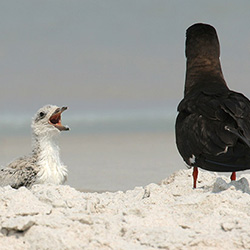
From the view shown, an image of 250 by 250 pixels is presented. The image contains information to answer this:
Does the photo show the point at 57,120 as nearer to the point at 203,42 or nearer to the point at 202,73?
the point at 202,73

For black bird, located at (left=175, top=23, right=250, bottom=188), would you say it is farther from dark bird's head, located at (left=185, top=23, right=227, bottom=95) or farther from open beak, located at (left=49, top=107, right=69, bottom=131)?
open beak, located at (left=49, top=107, right=69, bottom=131)

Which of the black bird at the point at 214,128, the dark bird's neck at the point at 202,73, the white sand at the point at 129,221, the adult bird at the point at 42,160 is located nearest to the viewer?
the white sand at the point at 129,221

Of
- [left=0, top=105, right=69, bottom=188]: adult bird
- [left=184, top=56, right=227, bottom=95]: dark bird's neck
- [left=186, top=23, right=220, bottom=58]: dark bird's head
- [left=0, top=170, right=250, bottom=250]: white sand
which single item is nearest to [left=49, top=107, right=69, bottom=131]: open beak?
[left=0, top=105, right=69, bottom=188]: adult bird

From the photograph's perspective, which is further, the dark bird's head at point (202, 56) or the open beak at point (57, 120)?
the open beak at point (57, 120)

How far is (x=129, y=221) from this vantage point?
5676 millimetres

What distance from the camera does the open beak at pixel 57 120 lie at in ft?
30.8

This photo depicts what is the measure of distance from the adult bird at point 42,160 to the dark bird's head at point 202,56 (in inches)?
86.9

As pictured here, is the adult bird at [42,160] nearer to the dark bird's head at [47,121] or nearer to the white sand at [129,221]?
→ the dark bird's head at [47,121]

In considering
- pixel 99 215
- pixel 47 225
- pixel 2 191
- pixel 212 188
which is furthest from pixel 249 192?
pixel 2 191

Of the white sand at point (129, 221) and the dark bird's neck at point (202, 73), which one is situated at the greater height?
the dark bird's neck at point (202, 73)

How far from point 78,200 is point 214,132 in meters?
1.90

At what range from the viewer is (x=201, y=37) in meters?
9.47

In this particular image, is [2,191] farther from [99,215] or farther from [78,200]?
[99,215]

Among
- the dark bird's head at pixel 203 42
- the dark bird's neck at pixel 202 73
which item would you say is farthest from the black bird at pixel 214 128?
the dark bird's head at pixel 203 42
